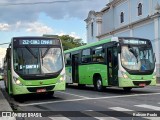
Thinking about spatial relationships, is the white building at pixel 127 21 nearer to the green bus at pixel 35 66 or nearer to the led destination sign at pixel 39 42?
the led destination sign at pixel 39 42

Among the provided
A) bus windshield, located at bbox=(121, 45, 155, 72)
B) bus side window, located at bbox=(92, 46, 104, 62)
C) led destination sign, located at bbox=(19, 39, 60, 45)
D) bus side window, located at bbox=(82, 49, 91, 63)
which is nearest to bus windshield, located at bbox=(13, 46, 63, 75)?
led destination sign, located at bbox=(19, 39, 60, 45)

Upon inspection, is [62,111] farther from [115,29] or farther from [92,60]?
[115,29]

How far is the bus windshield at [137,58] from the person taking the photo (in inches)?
773

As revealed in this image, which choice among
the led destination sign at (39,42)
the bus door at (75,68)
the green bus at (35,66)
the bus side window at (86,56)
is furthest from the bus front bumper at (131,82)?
the bus door at (75,68)

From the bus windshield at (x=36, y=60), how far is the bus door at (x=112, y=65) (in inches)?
155

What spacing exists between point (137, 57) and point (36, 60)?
597 centimetres

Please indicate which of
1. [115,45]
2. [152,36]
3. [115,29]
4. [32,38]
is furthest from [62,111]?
[115,29]

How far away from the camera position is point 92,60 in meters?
23.1

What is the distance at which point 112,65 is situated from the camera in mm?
20359

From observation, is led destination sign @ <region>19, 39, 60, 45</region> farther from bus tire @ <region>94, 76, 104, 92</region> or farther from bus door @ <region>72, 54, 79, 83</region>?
bus door @ <region>72, 54, 79, 83</region>

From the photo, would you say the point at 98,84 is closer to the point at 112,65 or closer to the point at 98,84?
the point at 98,84

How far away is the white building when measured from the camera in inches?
1656

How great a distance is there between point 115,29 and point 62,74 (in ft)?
123

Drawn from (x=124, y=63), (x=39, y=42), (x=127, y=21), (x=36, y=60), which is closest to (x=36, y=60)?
(x=36, y=60)
